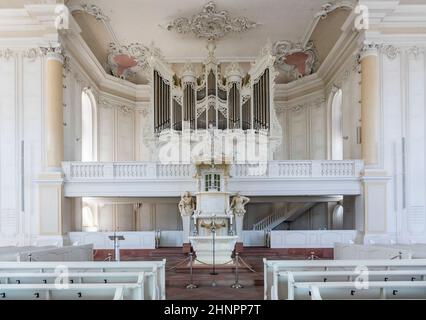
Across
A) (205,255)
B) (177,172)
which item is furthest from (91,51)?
(205,255)

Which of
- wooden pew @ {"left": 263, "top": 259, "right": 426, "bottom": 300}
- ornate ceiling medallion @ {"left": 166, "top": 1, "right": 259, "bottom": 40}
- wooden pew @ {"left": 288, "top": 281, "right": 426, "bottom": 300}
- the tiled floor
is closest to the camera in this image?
wooden pew @ {"left": 288, "top": 281, "right": 426, "bottom": 300}

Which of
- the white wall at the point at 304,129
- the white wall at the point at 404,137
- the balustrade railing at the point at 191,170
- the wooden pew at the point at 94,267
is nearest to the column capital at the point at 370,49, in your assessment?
the white wall at the point at 404,137

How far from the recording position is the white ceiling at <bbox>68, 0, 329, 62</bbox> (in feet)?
48.0

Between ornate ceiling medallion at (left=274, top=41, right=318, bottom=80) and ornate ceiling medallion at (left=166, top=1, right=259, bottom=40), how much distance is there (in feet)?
7.08

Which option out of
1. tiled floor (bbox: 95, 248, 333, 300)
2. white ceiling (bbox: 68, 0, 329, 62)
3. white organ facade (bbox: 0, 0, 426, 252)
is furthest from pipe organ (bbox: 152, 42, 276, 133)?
tiled floor (bbox: 95, 248, 333, 300)

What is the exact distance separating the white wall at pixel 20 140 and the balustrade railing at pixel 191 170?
4.53 ft

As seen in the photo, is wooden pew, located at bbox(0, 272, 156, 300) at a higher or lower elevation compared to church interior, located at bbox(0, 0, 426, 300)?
lower

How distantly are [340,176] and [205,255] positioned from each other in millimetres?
5689

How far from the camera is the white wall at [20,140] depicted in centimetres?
1379

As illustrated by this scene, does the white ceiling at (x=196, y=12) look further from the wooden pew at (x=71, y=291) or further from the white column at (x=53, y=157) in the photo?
the wooden pew at (x=71, y=291)

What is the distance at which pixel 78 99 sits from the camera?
16.3 metres

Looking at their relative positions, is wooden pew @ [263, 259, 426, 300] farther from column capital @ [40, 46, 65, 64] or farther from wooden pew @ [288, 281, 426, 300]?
column capital @ [40, 46, 65, 64]
